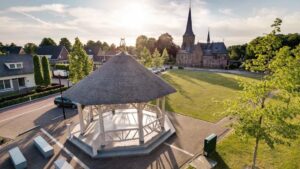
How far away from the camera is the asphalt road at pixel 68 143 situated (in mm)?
11402

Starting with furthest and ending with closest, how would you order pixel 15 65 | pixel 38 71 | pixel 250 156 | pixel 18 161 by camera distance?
pixel 15 65
pixel 38 71
pixel 250 156
pixel 18 161

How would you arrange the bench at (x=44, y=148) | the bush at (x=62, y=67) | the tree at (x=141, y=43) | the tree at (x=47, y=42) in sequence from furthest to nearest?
the tree at (x=141, y=43) → the tree at (x=47, y=42) → the bush at (x=62, y=67) → the bench at (x=44, y=148)

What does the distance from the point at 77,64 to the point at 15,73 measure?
13.9 m

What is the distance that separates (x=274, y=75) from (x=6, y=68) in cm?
3733

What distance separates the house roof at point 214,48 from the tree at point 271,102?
61.6m

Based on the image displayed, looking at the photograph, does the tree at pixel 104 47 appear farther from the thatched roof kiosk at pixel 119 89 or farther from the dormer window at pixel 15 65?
the thatched roof kiosk at pixel 119 89

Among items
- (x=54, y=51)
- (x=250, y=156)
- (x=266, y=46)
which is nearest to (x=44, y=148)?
(x=250, y=156)

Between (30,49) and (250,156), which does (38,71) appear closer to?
(250,156)

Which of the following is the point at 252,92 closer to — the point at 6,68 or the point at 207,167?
the point at 207,167

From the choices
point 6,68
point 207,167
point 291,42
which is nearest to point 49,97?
point 6,68

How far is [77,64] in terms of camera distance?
24391 millimetres

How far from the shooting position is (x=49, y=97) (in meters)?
26.6

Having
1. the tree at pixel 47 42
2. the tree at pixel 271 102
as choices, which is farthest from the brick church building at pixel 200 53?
the tree at pixel 47 42

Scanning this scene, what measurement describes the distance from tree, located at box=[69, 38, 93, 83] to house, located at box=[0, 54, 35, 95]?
41.5ft
